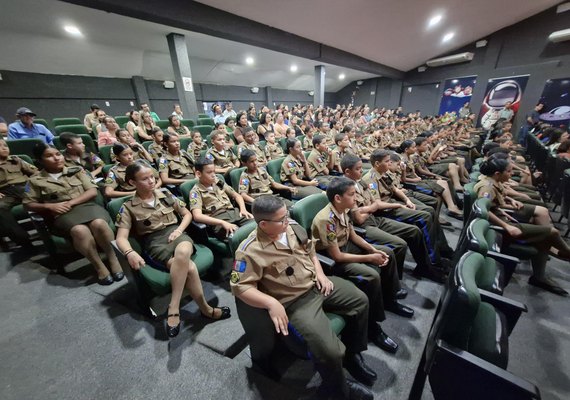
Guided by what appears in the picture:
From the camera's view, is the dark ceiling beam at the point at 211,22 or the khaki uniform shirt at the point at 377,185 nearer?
the khaki uniform shirt at the point at 377,185

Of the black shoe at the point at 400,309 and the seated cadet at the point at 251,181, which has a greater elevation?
the seated cadet at the point at 251,181

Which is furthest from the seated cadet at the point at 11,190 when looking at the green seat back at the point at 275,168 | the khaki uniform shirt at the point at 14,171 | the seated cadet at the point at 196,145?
the green seat back at the point at 275,168

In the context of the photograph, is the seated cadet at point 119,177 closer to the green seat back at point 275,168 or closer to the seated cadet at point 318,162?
the green seat back at point 275,168

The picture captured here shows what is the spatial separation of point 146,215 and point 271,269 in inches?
46.0

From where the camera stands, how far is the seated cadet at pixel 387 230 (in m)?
1.90

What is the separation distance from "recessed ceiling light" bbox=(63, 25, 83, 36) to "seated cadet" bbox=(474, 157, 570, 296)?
7872mm

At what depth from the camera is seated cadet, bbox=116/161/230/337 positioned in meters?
1.56

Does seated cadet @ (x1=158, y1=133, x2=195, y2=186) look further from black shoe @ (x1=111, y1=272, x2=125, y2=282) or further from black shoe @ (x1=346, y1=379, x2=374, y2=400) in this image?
black shoe @ (x1=346, y1=379, x2=374, y2=400)

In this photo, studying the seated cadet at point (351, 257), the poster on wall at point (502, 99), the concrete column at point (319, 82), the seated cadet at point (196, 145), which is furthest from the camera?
the concrete column at point (319, 82)

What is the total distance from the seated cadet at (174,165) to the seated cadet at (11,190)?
4.58 feet

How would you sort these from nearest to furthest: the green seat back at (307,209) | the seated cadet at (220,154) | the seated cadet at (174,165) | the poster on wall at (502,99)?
1. the green seat back at (307,209)
2. the seated cadet at (174,165)
3. the seated cadet at (220,154)
4. the poster on wall at (502,99)

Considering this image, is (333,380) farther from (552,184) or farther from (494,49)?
(494,49)

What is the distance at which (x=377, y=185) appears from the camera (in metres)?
2.49

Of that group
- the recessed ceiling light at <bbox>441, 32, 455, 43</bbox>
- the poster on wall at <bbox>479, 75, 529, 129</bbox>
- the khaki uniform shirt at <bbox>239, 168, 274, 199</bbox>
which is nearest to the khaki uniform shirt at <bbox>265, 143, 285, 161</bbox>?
the khaki uniform shirt at <bbox>239, 168, 274, 199</bbox>
